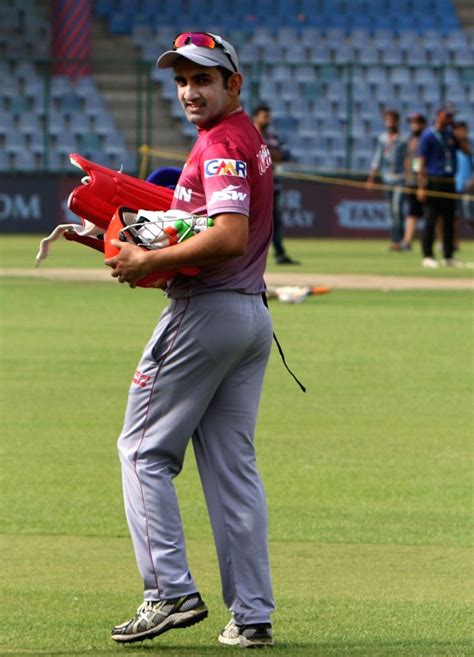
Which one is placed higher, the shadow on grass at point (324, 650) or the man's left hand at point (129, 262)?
the man's left hand at point (129, 262)

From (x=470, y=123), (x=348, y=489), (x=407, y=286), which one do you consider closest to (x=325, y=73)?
(x=470, y=123)

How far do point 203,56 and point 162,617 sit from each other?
185 cm

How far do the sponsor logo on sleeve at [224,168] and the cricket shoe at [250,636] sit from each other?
1.51 meters

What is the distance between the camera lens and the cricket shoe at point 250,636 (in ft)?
17.1

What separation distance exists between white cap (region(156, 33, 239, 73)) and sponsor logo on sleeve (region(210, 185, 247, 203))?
17.7 inches

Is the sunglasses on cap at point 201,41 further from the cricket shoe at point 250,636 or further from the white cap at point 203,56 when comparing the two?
the cricket shoe at point 250,636

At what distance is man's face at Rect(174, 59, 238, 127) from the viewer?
511 centimetres

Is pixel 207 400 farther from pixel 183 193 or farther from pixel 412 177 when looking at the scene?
pixel 412 177

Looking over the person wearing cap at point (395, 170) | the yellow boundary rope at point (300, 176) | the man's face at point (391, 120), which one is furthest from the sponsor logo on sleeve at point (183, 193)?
the yellow boundary rope at point (300, 176)

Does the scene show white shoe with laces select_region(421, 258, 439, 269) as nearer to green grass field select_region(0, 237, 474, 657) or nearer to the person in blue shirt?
the person in blue shirt

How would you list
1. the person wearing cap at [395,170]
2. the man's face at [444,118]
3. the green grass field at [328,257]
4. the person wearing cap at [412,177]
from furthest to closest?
the person wearing cap at [395,170] < the person wearing cap at [412,177] < the man's face at [444,118] < the green grass field at [328,257]

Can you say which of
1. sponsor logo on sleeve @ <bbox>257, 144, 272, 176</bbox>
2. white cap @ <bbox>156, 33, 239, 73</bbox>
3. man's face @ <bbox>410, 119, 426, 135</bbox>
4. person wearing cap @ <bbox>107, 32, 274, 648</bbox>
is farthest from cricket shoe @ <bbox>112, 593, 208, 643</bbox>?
man's face @ <bbox>410, 119, 426, 135</bbox>

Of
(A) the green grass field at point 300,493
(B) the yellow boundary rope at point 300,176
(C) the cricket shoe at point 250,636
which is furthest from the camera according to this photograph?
(B) the yellow boundary rope at point 300,176

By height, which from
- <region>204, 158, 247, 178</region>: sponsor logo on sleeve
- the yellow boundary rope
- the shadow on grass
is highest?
<region>204, 158, 247, 178</region>: sponsor logo on sleeve
